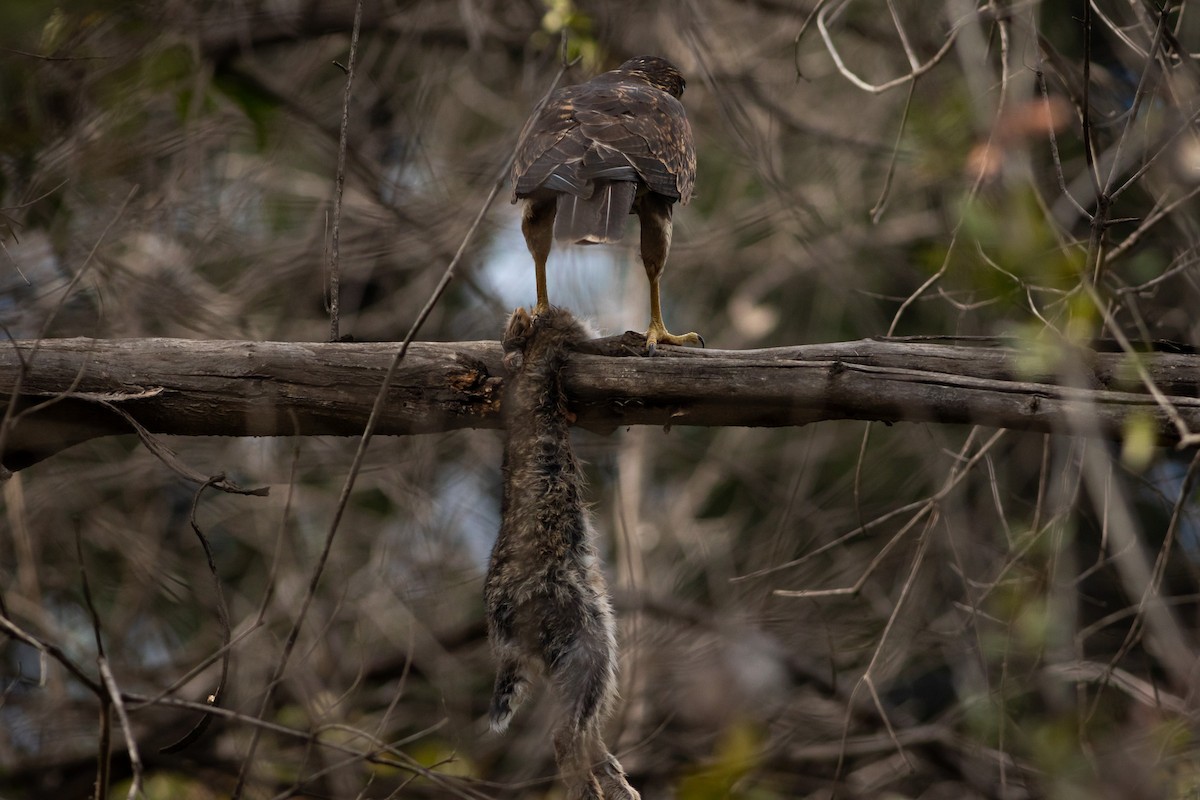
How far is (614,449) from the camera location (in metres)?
6.08

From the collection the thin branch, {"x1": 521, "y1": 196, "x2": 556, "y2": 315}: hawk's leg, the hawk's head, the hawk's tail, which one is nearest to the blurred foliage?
the hawk's head

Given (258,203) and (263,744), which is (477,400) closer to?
(263,744)

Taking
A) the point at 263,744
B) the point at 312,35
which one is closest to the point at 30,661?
the point at 263,744

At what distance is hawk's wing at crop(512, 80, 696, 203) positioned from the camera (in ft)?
10.6

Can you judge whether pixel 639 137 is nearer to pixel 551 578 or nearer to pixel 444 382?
pixel 444 382

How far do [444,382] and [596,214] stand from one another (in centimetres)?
66

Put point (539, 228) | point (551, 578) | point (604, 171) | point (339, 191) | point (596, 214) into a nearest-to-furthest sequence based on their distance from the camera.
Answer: point (551, 578) → point (339, 191) → point (596, 214) → point (604, 171) → point (539, 228)

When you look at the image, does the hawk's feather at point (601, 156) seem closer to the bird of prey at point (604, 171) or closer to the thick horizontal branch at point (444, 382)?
the bird of prey at point (604, 171)

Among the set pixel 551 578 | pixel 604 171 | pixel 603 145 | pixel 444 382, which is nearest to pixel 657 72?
pixel 603 145

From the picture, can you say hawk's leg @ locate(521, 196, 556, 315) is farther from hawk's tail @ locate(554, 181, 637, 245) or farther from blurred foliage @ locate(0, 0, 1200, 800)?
blurred foliage @ locate(0, 0, 1200, 800)

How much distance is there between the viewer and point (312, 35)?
5594 millimetres

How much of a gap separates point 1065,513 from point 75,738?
4236 mm

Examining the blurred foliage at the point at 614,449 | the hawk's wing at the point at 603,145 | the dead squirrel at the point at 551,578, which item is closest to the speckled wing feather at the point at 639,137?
the hawk's wing at the point at 603,145

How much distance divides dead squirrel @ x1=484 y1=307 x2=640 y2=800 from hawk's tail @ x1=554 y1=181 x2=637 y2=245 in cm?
24
